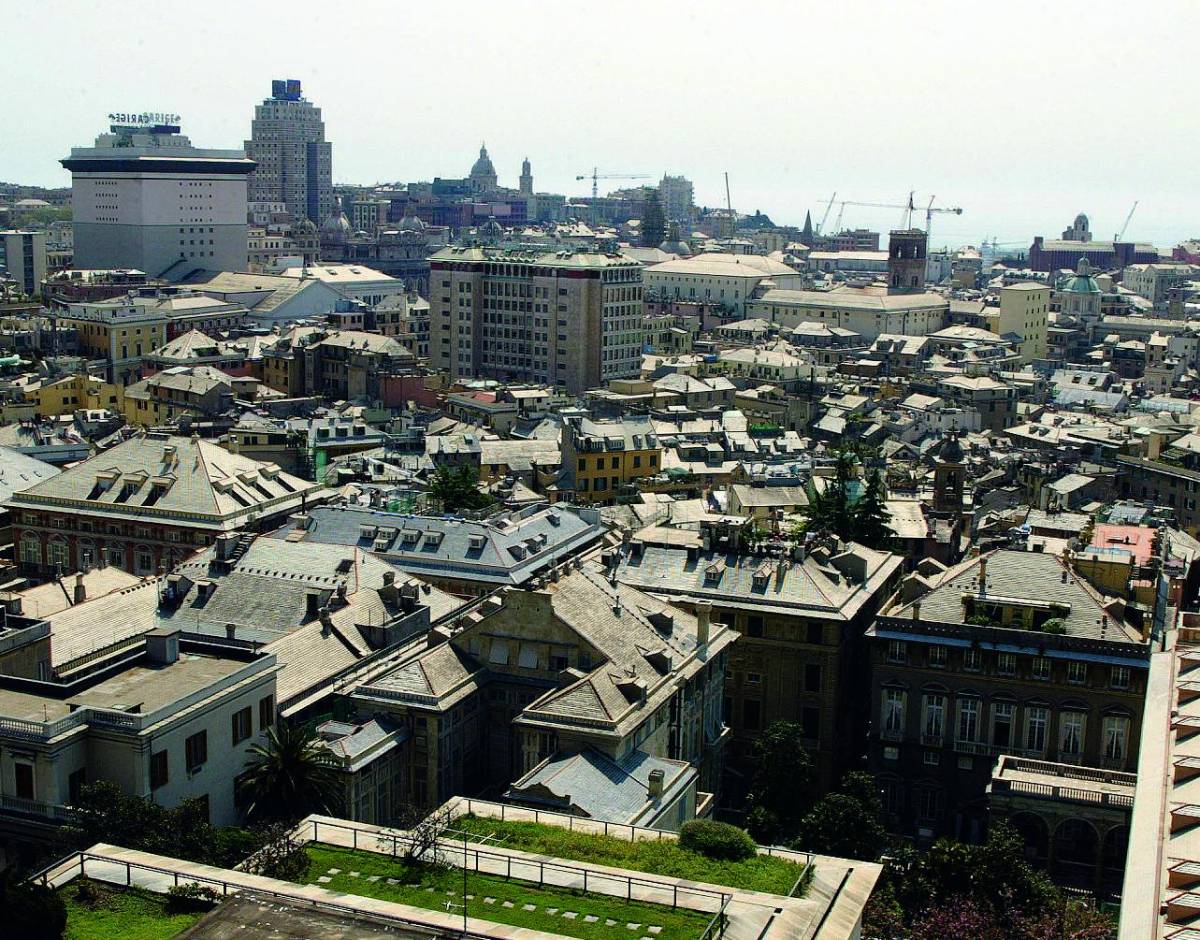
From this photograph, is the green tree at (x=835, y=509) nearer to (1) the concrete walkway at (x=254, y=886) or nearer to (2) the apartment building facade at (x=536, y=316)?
(1) the concrete walkway at (x=254, y=886)

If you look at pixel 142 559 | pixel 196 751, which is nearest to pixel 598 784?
pixel 196 751

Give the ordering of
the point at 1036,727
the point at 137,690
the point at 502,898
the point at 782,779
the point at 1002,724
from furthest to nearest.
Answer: the point at 1002,724 → the point at 1036,727 → the point at 782,779 → the point at 137,690 → the point at 502,898

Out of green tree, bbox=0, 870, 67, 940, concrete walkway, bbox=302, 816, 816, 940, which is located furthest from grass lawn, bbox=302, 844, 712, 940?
green tree, bbox=0, 870, 67, 940

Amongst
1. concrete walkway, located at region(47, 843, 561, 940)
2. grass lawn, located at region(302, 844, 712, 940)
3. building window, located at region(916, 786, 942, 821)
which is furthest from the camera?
building window, located at region(916, 786, 942, 821)

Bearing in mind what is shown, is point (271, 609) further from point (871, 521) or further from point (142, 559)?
point (871, 521)

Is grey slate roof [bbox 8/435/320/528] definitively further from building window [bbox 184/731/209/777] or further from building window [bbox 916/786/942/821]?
building window [bbox 916/786/942/821]
